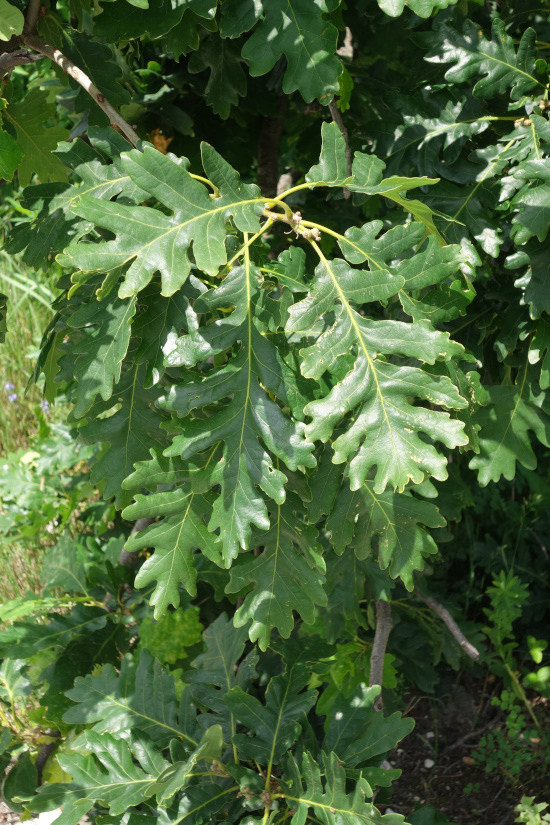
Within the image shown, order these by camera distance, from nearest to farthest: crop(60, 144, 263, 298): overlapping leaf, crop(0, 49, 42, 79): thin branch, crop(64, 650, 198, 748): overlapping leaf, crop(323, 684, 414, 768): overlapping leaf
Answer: crop(60, 144, 263, 298): overlapping leaf, crop(0, 49, 42, 79): thin branch, crop(323, 684, 414, 768): overlapping leaf, crop(64, 650, 198, 748): overlapping leaf

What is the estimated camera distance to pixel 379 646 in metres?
1.74

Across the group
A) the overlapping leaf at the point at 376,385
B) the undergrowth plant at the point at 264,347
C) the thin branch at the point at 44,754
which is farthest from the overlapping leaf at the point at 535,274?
the thin branch at the point at 44,754

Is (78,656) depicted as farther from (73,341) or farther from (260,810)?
(73,341)

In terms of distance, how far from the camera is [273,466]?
1091 millimetres

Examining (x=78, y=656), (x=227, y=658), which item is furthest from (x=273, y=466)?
(x=78, y=656)

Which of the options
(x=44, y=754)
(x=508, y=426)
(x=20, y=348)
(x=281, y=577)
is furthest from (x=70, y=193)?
(x=20, y=348)

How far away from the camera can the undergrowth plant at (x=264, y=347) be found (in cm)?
101

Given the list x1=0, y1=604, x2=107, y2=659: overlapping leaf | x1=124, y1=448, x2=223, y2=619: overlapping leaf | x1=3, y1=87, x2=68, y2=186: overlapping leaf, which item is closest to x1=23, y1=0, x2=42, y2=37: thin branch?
x1=3, y1=87, x2=68, y2=186: overlapping leaf

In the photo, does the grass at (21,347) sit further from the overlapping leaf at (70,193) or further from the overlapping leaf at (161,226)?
the overlapping leaf at (161,226)

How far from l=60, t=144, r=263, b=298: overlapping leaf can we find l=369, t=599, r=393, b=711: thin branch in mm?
1094

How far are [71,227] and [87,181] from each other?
8 cm

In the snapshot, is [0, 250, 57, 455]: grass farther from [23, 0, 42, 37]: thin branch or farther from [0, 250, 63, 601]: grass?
[23, 0, 42, 37]: thin branch

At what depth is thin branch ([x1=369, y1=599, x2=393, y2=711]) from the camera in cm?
171

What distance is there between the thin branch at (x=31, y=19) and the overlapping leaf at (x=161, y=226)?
56 cm
